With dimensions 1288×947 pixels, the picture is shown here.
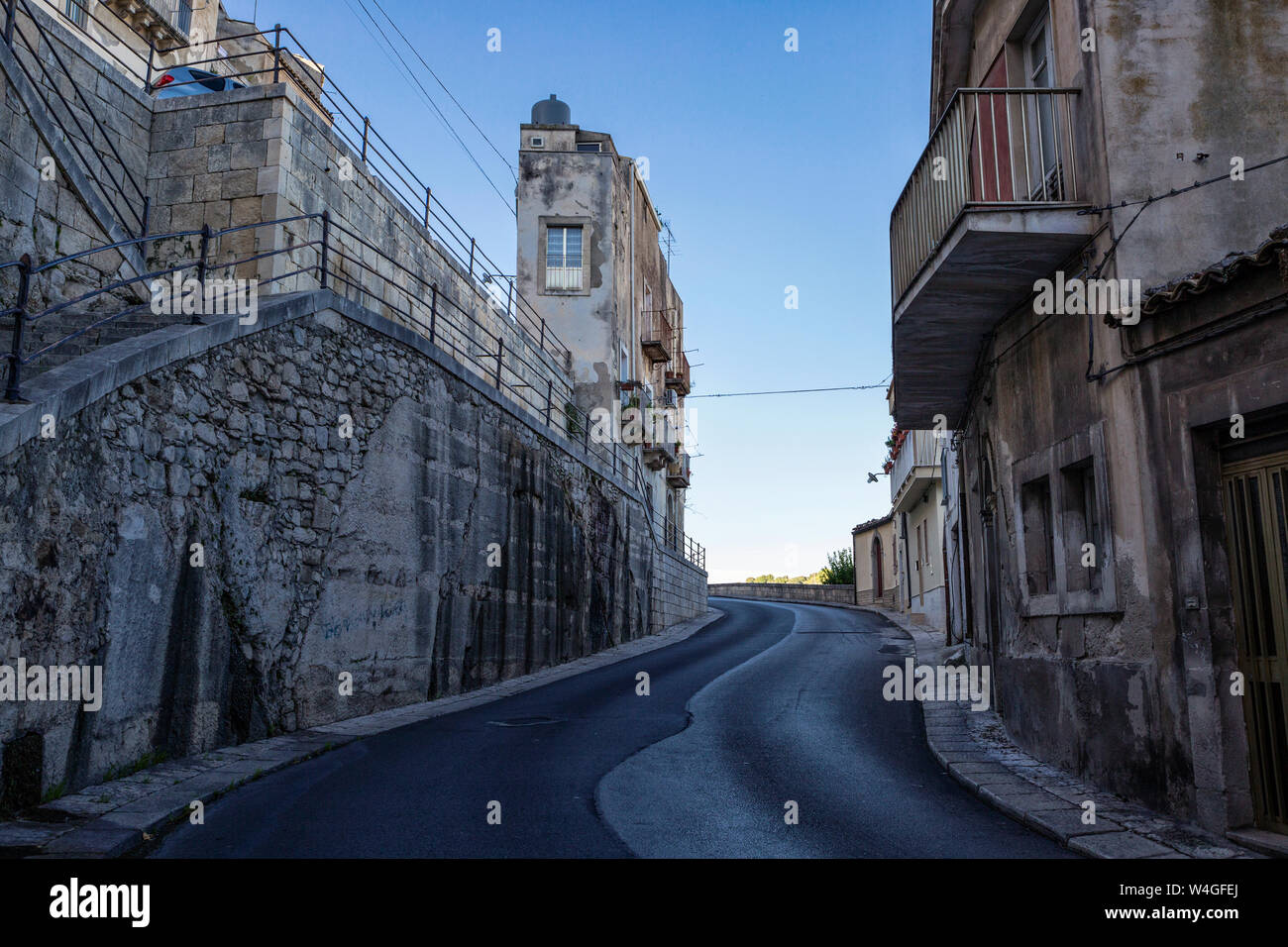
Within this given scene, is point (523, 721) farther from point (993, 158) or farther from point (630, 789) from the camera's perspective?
point (993, 158)

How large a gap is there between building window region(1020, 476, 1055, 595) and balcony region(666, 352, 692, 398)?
93.7ft

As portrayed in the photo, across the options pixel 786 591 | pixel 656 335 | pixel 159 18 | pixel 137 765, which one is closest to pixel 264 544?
pixel 137 765

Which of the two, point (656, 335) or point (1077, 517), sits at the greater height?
point (656, 335)

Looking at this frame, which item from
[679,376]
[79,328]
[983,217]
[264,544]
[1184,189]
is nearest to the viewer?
[1184,189]

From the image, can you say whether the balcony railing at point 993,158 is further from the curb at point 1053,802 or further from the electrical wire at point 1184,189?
the curb at point 1053,802

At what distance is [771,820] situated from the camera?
6.00m

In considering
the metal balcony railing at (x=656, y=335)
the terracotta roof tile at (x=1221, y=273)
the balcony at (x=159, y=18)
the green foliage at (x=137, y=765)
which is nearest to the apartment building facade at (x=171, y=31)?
the balcony at (x=159, y=18)

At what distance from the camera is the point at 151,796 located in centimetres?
655

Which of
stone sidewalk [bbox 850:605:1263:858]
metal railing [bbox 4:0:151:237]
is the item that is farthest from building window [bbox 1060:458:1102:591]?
metal railing [bbox 4:0:151:237]

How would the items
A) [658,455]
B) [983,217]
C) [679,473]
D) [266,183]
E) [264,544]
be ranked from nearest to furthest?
[983,217] → [264,544] → [266,183] → [658,455] → [679,473]

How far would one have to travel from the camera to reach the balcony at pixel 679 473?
36.3 meters

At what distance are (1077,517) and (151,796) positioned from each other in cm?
723

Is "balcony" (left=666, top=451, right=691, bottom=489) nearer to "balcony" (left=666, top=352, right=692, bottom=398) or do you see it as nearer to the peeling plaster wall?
"balcony" (left=666, top=352, right=692, bottom=398)
